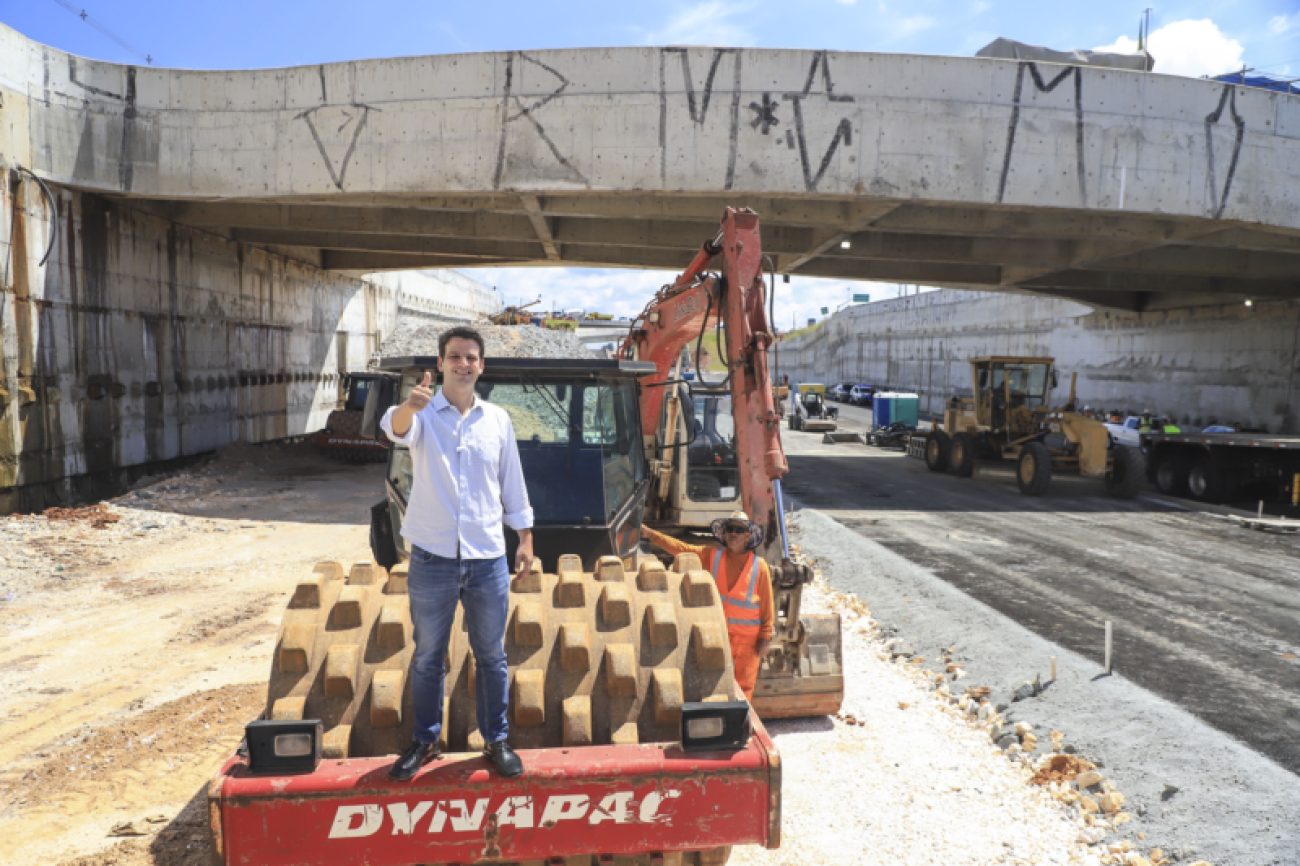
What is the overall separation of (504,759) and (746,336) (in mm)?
4351

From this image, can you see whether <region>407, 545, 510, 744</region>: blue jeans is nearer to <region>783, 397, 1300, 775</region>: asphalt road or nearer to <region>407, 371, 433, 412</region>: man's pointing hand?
<region>407, 371, 433, 412</region>: man's pointing hand

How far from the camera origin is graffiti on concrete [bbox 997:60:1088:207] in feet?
45.7

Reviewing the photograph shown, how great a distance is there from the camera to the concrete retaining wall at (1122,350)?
2480 centimetres

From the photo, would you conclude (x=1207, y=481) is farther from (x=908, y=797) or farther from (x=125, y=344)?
(x=125, y=344)

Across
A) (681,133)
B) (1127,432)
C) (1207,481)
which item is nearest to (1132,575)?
(1207,481)

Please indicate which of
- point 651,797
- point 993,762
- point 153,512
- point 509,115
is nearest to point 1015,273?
point 509,115

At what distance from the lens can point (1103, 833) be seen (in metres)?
4.60

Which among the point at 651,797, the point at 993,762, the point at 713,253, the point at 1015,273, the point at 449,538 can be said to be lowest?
the point at 993,762

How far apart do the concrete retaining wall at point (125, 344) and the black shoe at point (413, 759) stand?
12844 millimetres

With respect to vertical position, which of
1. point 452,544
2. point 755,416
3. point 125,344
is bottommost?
point 452,544

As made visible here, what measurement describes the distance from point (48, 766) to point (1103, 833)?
653 centimetres

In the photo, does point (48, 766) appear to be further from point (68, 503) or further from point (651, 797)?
point (68, 503)

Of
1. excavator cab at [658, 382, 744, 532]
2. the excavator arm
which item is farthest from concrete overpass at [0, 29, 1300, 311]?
the excavator arm

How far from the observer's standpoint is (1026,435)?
20.2 metres
